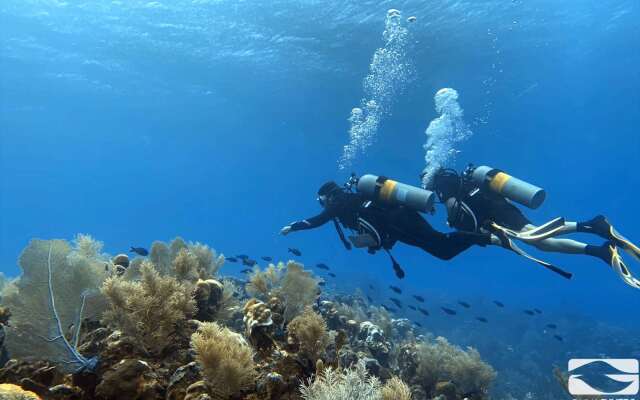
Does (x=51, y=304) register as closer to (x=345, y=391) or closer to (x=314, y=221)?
(x=345, y=391)

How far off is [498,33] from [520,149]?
3036 centimetres

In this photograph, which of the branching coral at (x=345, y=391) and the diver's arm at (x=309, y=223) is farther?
the diver's arm at (x=309, y=223)

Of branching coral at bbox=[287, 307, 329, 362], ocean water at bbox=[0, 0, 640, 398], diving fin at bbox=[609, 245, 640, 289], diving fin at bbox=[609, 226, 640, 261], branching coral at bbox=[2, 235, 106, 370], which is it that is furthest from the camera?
ocean water at bbox=[0, 0, 640, 398]

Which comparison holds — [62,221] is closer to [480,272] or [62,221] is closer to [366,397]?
[480,272]

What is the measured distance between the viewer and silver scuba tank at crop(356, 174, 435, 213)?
8758 mm

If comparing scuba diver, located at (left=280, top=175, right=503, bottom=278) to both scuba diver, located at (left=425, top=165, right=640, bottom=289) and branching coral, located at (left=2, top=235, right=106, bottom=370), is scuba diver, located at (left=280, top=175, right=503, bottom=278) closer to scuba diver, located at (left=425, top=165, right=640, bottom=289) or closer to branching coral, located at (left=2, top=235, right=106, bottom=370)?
scuba diver, located at (left=425, top=165, right=640, bottom=289)

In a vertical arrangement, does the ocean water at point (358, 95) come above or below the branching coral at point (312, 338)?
above

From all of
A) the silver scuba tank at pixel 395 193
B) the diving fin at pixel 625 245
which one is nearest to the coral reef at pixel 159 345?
the silver scuba tank at pixel 395 193

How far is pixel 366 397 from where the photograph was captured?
3.31 meters

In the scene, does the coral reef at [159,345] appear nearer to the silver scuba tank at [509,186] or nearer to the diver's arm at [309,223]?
the diver's arm at [309,223]

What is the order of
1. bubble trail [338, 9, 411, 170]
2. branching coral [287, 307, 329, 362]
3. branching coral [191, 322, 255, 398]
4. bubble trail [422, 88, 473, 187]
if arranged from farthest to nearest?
bubble trail [338, 9, 411, 170] < bubble trail [422, 88, 473, 187] < branching coral [287, 307, 329, 362] < branching coral [191, 322, 255, 398]

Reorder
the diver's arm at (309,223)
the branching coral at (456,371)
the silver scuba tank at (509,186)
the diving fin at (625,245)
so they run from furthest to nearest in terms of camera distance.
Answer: the diver's arm at (309,223), the silver scuba tank at (509,186), the branching coral at (456,371), the diving fin at (625,245)

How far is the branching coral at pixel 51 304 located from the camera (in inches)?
156

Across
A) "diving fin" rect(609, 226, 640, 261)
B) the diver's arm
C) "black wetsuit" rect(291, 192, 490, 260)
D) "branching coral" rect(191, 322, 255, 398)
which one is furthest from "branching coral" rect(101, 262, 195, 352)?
"diving fin" rect(609, 226, 640, 261)
